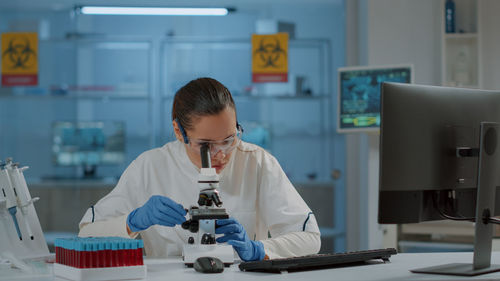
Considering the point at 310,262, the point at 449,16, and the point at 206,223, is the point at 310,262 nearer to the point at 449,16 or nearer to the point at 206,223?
the point at 206,223

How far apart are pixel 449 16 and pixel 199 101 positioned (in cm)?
293

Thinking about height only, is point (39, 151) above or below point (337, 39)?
below

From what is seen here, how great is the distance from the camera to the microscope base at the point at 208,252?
1.68 m

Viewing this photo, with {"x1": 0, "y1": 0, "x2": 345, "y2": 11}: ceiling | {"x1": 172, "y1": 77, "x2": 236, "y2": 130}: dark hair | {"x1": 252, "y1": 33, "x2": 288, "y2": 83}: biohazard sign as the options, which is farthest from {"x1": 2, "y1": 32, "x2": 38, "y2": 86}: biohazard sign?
{"x1": 172, "y1": 77, "x2": 236, "y2": 130}: dark hair

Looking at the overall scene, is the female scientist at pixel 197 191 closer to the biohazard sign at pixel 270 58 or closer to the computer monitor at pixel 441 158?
the computer monitor at pixel 441 158

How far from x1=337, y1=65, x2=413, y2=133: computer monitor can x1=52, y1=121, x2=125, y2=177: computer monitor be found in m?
2.21

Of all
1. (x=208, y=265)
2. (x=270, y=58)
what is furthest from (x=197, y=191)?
(x=270, y=58)

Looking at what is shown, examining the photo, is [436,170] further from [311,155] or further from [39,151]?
[39,151]

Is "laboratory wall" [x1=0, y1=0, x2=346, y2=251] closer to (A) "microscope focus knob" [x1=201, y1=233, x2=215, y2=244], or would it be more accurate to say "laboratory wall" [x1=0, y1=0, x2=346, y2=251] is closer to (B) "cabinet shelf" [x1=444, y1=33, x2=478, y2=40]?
(B) "cabinet shelf" [x1=444, y1=33, x2=478, y2=40]

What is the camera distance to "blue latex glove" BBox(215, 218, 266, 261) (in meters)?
1.76

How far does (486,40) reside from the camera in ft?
A: 14.7

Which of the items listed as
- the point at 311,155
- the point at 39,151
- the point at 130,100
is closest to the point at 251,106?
the point at 311,155

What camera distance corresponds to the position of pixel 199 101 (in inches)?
79.3

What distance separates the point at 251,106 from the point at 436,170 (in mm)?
3737
